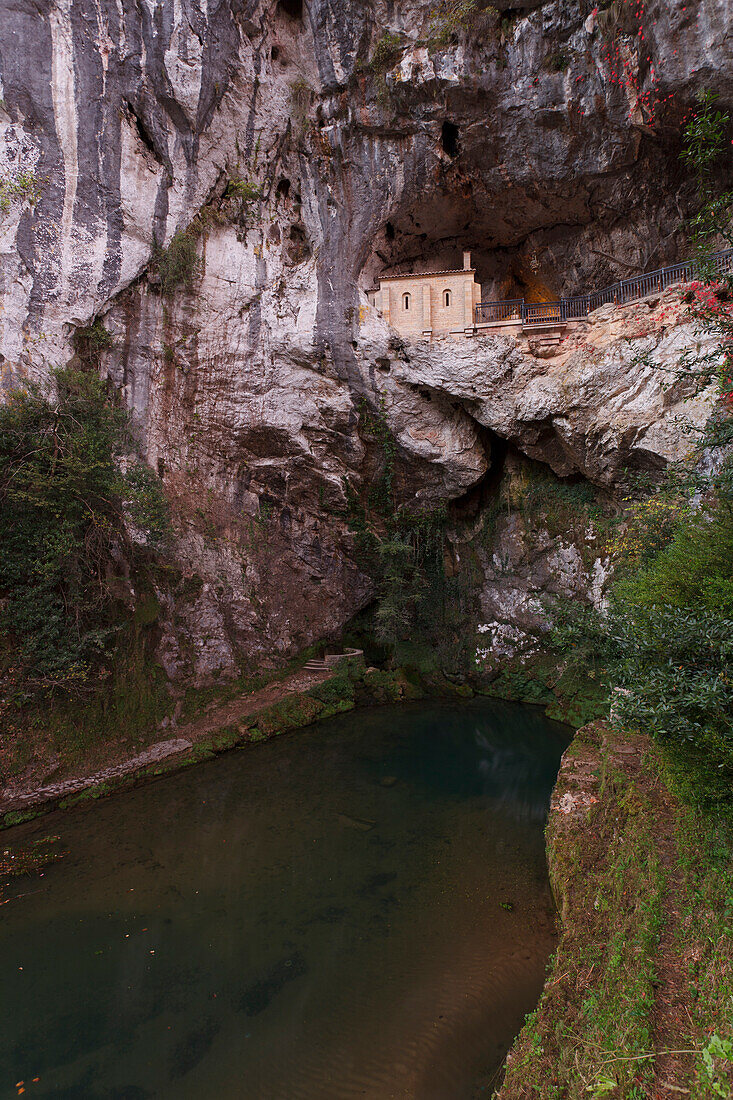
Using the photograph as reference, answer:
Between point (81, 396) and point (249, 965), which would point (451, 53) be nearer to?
point (81, 396)

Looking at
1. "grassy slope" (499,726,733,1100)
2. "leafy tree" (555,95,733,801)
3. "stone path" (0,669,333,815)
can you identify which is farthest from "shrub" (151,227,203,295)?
"grassy slope" (499,726,733,1100)

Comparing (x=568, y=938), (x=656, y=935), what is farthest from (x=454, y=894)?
(x=656, y=935)

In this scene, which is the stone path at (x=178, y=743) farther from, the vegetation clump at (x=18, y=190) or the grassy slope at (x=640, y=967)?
the vegetation clump at (x=18, y=190)

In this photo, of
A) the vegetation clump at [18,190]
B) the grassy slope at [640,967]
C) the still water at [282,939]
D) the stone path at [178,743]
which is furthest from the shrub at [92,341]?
the grassy slope at [640,967]

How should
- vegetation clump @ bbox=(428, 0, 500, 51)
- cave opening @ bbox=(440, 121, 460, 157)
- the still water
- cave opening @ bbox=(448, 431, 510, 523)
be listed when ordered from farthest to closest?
1. cave opening @ bbox=(448, 431, 510, 523)
2. cave opening @ bbox=(440, 121, 460, 157)
3. vegetation clump @ bbox=(428, 0, 500, 51)
4. the still water

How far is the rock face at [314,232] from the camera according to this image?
1136cm

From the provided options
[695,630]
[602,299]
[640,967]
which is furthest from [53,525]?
[602,299]

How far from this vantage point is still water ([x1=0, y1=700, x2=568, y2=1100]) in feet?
16.8

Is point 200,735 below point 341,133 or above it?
below

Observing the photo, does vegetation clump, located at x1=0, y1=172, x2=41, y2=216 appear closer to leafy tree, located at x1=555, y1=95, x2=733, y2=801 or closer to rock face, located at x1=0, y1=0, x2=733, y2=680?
rock face, located at x1=0, y1=0, x2=733, y2=680

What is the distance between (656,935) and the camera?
435 centimetres

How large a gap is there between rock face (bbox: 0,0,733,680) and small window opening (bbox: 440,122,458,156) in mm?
59

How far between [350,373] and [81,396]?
24.3ft

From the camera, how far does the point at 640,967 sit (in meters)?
4.14
